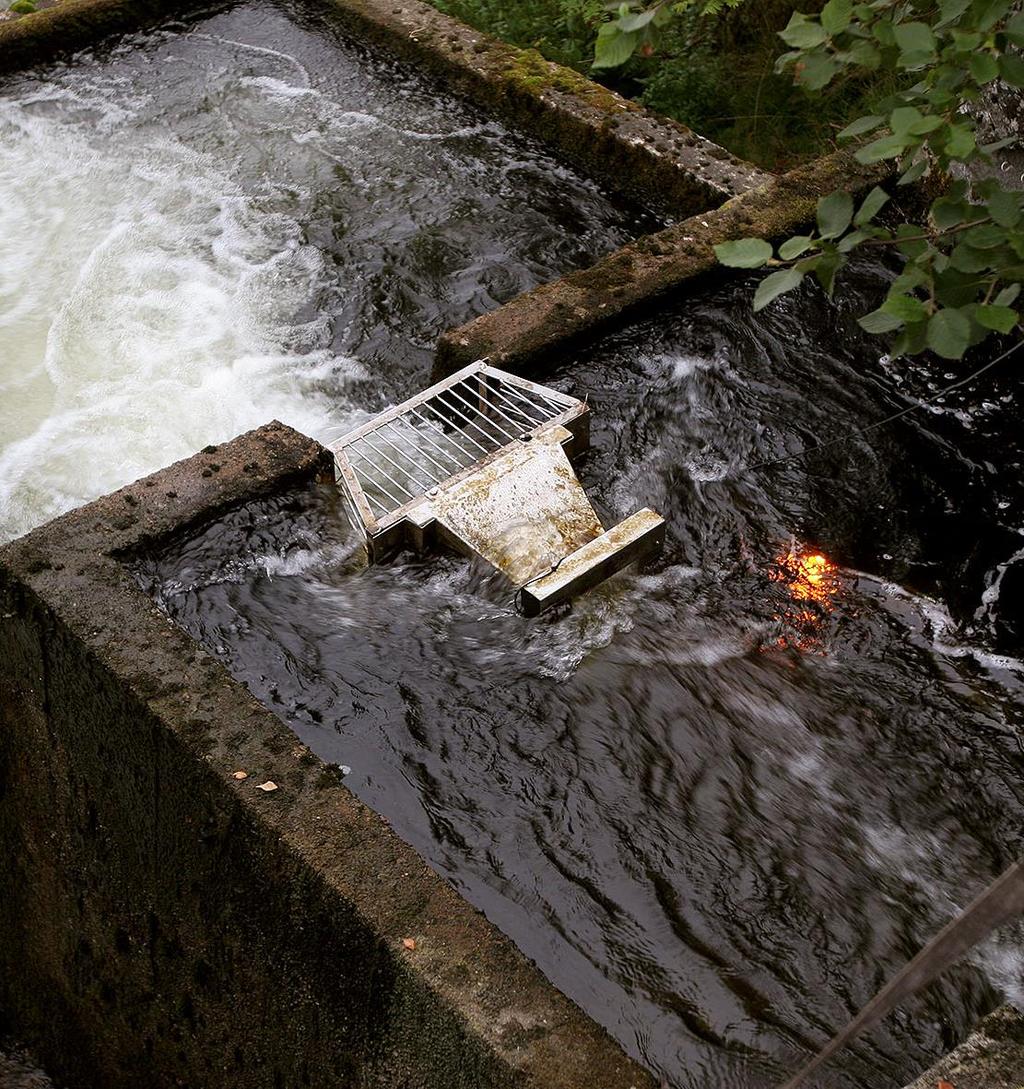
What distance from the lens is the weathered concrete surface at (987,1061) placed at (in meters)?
2.69

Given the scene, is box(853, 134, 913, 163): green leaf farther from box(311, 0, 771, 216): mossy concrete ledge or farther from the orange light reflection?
box(311, 0, 771, 216): mossy concrete ledge

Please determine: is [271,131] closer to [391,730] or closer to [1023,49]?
[391,730]

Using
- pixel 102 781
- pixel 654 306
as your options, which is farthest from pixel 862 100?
pixel 102 781

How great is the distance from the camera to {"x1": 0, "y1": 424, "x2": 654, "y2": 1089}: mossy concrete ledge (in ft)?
9.80

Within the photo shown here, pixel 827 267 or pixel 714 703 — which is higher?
pixel 827 267

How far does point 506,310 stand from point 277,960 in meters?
3.17

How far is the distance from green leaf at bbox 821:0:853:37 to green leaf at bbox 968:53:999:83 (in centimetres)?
29

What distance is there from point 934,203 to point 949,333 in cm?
37

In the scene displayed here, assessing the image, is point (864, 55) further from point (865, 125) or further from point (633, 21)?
point (633, 21)

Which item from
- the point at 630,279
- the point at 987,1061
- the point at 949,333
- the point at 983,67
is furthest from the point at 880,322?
the point at 630,279

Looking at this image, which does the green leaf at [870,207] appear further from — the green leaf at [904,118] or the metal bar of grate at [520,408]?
the metal bar of grate at [520,408]

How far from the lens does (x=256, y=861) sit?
3.38 metres

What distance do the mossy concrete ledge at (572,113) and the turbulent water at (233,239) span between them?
0.19 metres

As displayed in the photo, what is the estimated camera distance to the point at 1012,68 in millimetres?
2551
